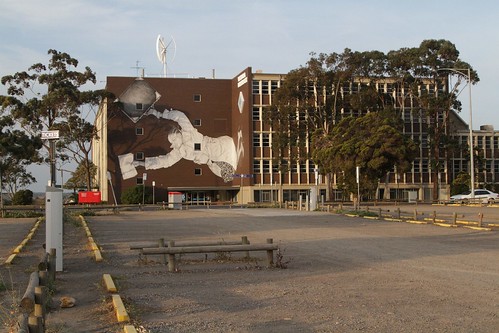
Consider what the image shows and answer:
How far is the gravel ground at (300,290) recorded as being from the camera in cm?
812

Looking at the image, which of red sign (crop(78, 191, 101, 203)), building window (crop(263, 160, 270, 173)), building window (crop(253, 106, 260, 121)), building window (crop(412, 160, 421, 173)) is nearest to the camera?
red sign (crop(78, 191, 101, 203))

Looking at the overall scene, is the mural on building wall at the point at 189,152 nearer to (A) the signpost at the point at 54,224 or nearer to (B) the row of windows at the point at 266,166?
(B) the row of windows at the point at 266,166

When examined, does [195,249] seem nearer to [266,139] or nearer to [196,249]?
[196,249]

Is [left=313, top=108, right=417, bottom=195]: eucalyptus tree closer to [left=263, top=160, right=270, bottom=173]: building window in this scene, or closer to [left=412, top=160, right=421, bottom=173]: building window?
[left=263, top=160, right=270, bottom=173]: building window

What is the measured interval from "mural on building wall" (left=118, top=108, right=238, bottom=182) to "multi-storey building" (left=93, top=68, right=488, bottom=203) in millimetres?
123

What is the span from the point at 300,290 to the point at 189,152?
6844cm

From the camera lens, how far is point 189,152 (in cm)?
7850

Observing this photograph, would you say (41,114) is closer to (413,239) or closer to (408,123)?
(408,123)

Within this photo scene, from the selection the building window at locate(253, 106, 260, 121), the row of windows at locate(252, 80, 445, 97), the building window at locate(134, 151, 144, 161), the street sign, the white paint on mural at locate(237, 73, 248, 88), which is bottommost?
the street sign

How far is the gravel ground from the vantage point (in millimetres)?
8125

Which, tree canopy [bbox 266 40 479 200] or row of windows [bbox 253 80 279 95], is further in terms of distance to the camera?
row of windows [bbox 253 80 279 95]

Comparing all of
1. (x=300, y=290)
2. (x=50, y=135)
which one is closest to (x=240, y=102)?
(x=50, y=135)

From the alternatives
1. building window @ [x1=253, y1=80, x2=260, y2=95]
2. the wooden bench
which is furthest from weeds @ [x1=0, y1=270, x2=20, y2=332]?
building window @ [x1=253, y1=80, x2=260, y2=95]

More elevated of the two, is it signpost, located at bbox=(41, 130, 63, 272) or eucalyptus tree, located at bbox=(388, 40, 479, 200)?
eucalyptus tree, located at bbox=(388, 40, 479, 200)
